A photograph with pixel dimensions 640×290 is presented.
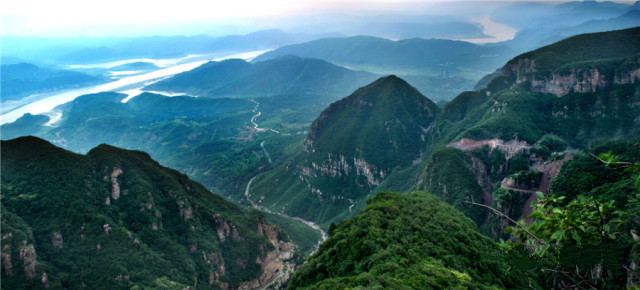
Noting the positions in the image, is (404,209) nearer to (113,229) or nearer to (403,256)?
(403,256)

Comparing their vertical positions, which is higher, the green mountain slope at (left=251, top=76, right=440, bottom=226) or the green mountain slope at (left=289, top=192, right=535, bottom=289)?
the green mountain slope at (left=289, top=192, right=535, bottom=289)

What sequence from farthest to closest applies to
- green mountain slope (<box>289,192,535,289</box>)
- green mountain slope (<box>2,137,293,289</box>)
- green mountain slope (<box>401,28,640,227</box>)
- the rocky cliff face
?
the rocky cliff face, green mountain slope (<box>401,28,640,227</box>), green mountain slope (<box>2,137,293,289</box>), green mountain slope (<box>289,192,535,289</box>)

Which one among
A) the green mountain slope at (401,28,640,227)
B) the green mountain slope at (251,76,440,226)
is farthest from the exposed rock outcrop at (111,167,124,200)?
the green mountain slope at (251,76,440,226)

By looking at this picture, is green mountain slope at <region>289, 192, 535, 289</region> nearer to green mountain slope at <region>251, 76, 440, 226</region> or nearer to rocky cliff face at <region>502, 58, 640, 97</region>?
green mountain slope at <region>251, 76, 440, 226</region>

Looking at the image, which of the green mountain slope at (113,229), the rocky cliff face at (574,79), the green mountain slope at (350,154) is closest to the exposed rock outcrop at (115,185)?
the green mountain slope at (113,229)

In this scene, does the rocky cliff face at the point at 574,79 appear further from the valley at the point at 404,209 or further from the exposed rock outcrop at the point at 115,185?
the exposed rock outcrop at the point at 115,185

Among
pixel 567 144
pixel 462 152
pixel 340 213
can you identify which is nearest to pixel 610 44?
pixel 567 144

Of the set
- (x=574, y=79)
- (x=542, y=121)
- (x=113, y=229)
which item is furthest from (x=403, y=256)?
(x=574, y=79)
